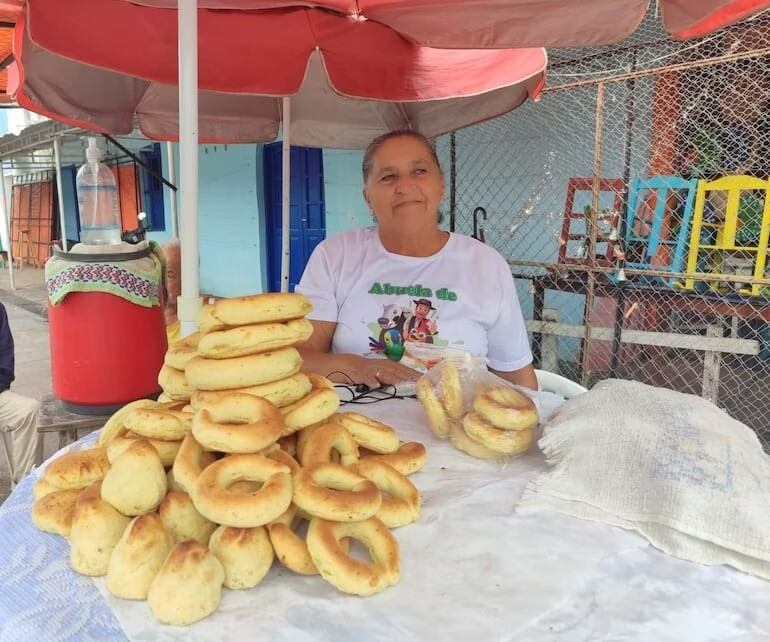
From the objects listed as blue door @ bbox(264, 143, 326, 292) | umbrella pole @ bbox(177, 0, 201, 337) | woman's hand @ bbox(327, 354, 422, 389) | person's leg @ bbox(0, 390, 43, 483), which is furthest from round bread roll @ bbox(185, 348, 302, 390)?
blue door @ bbox(264, 143, 326, 292)

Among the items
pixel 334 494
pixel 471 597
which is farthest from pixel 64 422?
pixel 471 597

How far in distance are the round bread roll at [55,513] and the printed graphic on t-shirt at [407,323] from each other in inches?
54.1

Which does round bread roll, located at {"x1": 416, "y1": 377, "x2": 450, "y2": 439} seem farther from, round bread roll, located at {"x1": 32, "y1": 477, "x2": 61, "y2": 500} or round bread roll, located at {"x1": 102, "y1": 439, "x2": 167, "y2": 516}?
round bread roll, located at {"x1": 32, "y1": 477, "x2": 61, "y2": 500}

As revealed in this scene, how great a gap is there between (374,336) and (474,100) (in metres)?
1.58

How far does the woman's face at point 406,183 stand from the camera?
2.38 meters

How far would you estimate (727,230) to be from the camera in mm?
4398

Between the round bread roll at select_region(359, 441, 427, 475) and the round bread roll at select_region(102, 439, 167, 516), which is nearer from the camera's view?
the round bread roll at select_region(102, 439, 167, 516)

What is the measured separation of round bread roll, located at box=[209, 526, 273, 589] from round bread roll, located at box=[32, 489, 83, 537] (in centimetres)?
32

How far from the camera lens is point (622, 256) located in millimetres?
4664

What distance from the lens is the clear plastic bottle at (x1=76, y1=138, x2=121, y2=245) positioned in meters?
3.28

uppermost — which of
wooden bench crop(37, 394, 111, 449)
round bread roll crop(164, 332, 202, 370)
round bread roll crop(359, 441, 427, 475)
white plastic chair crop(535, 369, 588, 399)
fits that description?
round bread roll crop(164, 332, 202, 370)

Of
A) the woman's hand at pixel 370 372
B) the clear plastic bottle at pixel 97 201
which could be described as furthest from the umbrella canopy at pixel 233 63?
the woman's hand at pixel 370 372

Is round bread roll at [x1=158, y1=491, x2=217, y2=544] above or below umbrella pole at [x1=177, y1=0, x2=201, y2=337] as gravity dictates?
below

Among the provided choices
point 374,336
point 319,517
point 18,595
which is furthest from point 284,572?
point 374,336
